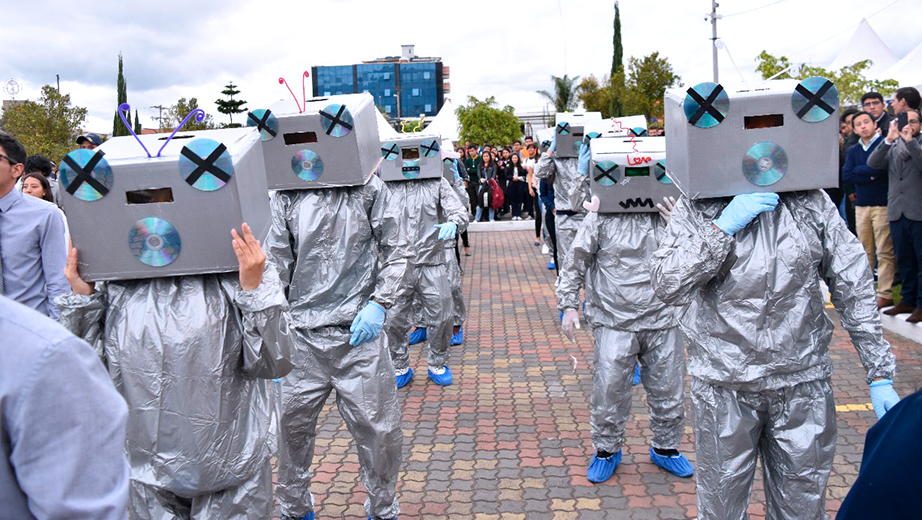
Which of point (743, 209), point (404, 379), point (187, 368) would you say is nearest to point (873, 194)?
point (404, 379)

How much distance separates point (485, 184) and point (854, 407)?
13965 mm

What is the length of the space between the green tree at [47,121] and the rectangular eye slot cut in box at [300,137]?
21.3 meters

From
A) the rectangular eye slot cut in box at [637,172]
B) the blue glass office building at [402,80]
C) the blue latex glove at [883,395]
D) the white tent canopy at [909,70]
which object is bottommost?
the blue latex glove at [883,395]

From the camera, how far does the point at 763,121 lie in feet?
9.50

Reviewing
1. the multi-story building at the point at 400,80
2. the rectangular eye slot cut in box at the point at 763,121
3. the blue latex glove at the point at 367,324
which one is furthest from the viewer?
the multi-story building at the point at 400,80

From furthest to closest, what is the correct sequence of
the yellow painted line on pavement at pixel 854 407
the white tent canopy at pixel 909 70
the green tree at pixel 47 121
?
the green tree at pixel 47 121, the white tent canopy at pixel 909 70, the yellow painted line on pavement at pixel 854 407

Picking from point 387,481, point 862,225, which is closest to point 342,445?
point 387,481

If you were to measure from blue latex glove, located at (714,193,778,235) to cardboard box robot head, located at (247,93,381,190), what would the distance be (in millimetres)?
1731

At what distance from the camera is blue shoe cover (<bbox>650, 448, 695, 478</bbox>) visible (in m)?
4.35

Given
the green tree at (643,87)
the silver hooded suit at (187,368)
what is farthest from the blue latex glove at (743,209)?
the green tree at (643,87)

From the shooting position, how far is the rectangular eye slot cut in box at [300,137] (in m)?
3.68

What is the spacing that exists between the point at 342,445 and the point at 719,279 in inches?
121

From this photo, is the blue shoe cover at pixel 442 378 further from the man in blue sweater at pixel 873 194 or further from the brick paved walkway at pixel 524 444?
the man in blue sweater at pixel 873 194

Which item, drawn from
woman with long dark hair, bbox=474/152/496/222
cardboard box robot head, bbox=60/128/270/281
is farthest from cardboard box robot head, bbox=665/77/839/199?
woman with long dark hair, bbox=474/152/496/222
